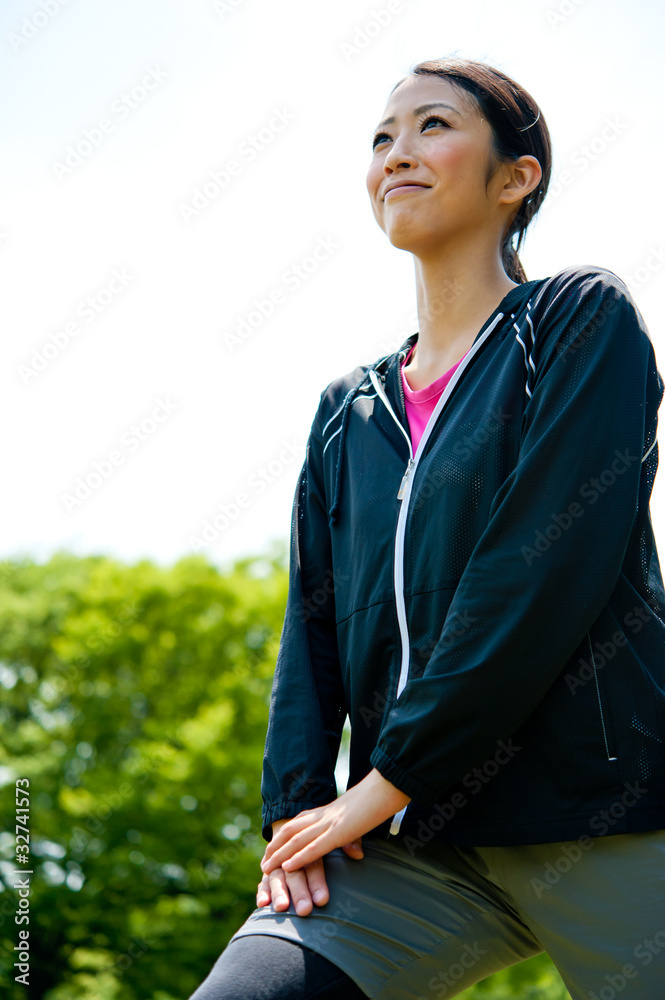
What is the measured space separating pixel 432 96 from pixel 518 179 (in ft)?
1.01

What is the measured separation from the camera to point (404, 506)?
195 cm

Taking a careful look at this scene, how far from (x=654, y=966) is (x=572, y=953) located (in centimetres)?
15

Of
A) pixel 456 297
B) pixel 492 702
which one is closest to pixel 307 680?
pixel 492 702

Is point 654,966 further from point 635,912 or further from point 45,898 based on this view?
point 45,898

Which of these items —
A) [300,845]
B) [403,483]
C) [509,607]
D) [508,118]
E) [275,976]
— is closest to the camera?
[275,976]

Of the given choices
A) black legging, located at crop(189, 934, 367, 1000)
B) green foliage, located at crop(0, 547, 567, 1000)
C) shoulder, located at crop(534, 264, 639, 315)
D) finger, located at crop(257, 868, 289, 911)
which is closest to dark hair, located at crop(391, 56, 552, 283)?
shoulder, located at crop(534, 264, 639, 315)

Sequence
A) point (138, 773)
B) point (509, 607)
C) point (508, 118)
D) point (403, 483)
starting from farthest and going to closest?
point (138, 773) → point (508, 118) → point (403, 483) → point (509, 607)

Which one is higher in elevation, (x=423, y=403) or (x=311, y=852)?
(x=423, y=403)

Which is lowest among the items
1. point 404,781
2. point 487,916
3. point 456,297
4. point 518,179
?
point 487,916

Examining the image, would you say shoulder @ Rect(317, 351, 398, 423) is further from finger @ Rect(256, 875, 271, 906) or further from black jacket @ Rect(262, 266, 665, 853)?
finger @ Rect(256, 875, 271, 906)

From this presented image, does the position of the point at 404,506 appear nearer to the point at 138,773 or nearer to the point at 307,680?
the point at 307,680

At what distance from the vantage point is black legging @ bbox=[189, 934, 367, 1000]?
1.50m

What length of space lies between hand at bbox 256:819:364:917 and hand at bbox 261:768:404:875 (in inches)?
0.7

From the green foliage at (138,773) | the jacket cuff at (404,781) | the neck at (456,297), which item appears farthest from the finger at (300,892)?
the green foliage at (138,773)
